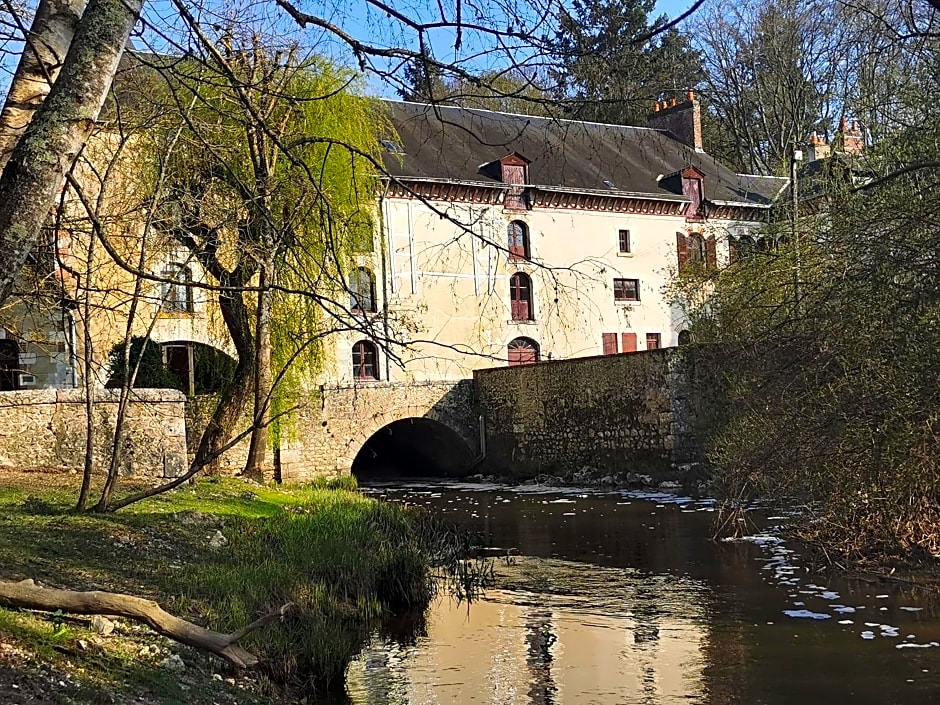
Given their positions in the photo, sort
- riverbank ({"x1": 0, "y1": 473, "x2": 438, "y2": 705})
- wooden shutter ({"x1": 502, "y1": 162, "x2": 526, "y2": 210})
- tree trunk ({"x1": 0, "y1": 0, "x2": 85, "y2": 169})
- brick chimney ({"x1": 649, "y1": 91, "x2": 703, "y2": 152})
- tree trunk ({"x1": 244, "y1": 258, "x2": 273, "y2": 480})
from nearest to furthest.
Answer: tree trunk ({"x1": 0, "y1": 0, "x2": 85, "y2": 169})
riverbank ({"x1": 0, "y1": 473, "x2": 438, "y2": 705})
tree trunk ({"x1": 244, "y1": 258, "x2": 273, "y2": 480})
wooden shutter ({"x1": 502, "y1": 162, "x2": 526, "y2": 210})
brick chimney ({"x1": 649, "y1": 91, "x2": 703, "y2": 152})

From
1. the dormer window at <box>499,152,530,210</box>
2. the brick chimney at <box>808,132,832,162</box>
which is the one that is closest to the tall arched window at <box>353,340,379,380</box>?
the dormer window at <box>499,152,530,210</box>

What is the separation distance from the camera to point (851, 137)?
10914 mm

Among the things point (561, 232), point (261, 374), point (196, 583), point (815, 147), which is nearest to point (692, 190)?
point (815, 147)

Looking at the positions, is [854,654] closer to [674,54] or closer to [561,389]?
[674,54]

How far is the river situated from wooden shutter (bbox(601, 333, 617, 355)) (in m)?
17.3

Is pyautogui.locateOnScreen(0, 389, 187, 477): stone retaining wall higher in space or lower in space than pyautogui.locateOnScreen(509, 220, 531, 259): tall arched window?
lower

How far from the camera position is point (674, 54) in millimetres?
3736

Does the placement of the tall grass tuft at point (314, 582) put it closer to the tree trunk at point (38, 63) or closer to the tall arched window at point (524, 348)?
the tree trunk at point (38, 63)

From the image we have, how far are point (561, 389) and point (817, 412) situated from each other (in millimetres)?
14255

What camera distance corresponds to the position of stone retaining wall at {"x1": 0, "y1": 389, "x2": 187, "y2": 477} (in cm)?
1277

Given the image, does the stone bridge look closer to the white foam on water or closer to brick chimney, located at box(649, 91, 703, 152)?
brick chimney, located at box(649, 91, 703, 152)

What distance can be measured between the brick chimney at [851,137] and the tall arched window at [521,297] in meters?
16.7

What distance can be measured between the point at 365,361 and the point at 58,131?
23.5m

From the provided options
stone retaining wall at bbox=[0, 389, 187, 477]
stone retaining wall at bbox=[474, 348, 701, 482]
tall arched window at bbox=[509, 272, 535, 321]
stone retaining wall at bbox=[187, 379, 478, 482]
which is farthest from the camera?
tall arched window at bbox=[509, 272, 535, 321]
